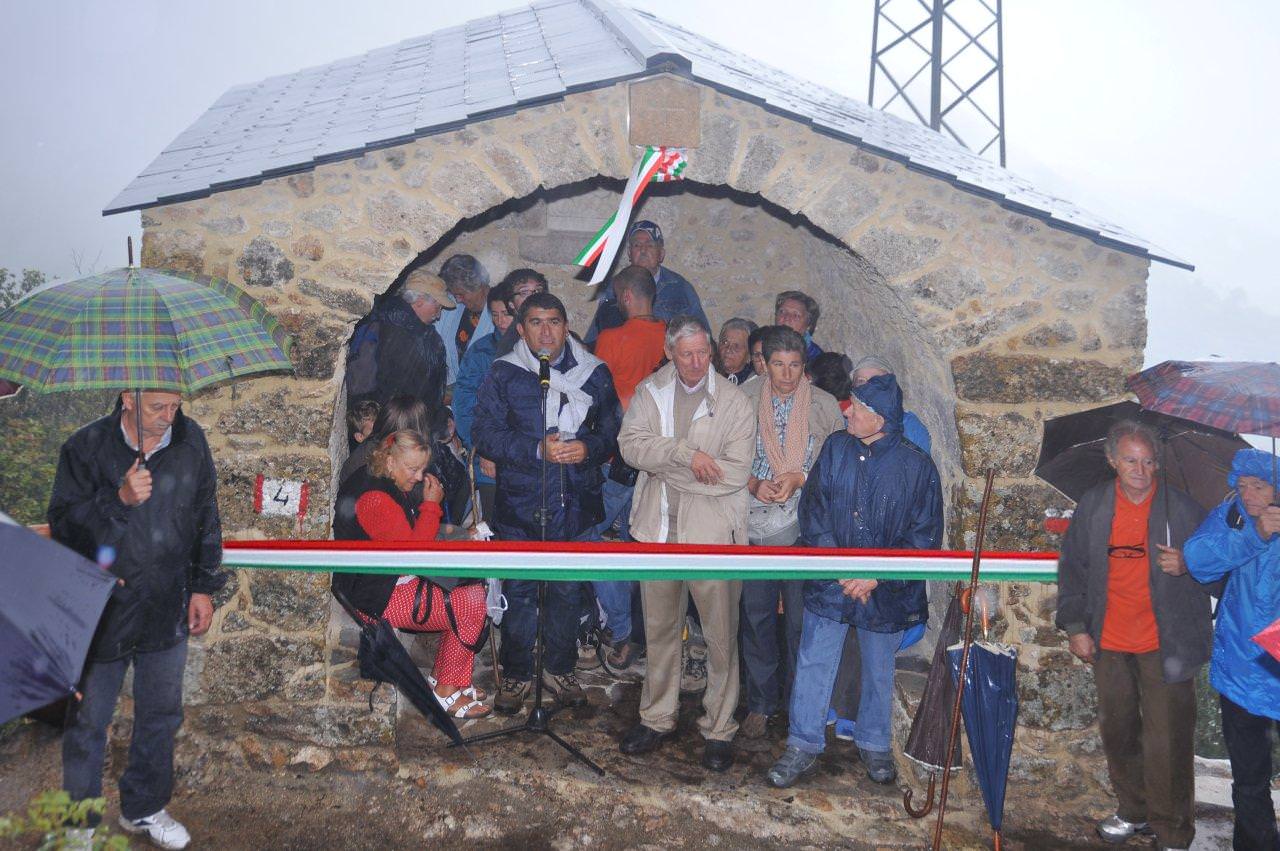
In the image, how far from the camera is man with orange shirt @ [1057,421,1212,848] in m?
4.30

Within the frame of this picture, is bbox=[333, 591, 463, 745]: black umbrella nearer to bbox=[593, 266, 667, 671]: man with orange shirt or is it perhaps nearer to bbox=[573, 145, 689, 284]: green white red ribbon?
bbox=[593, 266, 667, 671]: man with orange shirt

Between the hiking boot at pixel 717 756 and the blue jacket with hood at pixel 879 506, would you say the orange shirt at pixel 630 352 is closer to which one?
the blue jacket with hood at pixel 879 506


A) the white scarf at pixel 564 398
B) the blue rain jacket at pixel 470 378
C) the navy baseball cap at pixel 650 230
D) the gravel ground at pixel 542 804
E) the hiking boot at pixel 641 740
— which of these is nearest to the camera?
the gravel ground at pixel 542 804

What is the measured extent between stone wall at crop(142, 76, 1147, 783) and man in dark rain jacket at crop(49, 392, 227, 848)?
2.61 ft

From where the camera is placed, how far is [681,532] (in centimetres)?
495

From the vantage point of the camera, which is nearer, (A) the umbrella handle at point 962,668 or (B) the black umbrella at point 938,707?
(A) the umbrella handle at point 962,668

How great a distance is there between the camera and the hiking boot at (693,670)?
594 cm

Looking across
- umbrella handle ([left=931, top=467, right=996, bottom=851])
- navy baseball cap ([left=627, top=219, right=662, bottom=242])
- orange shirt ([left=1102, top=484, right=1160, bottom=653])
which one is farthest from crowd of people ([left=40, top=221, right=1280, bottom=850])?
navy baseball cap ([left=627, top=219, right=662, bottom=242])

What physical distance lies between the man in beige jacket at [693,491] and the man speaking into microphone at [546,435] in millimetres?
328

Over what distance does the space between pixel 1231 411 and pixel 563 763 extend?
328cm

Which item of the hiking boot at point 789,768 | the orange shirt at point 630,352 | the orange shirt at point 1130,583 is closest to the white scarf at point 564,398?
the orange shirt at point 630,352

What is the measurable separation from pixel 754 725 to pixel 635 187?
278cm

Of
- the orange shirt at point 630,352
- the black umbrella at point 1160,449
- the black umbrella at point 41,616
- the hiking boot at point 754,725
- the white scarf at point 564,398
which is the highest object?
the orange shirt at point 630,352

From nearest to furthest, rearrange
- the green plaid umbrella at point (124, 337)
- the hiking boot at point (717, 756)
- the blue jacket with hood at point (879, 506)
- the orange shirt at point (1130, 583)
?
the green plaid umbrella at point (124, 337) < the orange shirt at point (1130, 583) < the blue jacket with hood at point (879, 506) < the hiking boot at point (717, 756)
